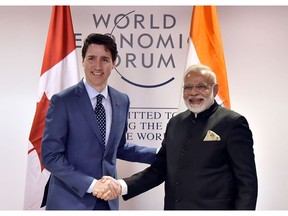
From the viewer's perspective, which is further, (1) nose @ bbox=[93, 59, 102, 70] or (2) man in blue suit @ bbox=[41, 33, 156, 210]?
(1) nose @ bbox=[93, 59, 102, 70]

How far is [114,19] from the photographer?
3.50 meters

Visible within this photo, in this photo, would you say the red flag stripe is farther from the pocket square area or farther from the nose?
the pocket square area

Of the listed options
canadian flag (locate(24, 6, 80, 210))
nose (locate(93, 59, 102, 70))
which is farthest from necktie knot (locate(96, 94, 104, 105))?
canadian flag (locate(24, 6, 80, 210))

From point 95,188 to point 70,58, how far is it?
4.24 ft

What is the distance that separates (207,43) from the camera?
3.21 metres

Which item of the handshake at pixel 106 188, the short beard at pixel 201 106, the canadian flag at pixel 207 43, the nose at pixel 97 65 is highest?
the canadian flag at pixel 207 43

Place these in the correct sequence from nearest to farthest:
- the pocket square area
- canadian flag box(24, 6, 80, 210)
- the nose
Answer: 1. the pocket square area
2. the nose
3. canadian flag box(24, 6, 80, 210)

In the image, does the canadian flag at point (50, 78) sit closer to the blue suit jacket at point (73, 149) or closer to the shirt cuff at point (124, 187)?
the blue suit jacket at point (73, 149)

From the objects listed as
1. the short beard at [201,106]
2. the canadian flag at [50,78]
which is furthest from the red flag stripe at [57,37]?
the short beard at [201,106]

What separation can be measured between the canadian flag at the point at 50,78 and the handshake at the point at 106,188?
A: 36.8 inches

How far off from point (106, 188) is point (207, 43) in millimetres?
1451

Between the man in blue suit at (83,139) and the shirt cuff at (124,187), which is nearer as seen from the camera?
the man in blue suit at (83,139)

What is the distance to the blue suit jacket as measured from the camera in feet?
7.61

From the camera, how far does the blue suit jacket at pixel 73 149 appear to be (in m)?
2.32
